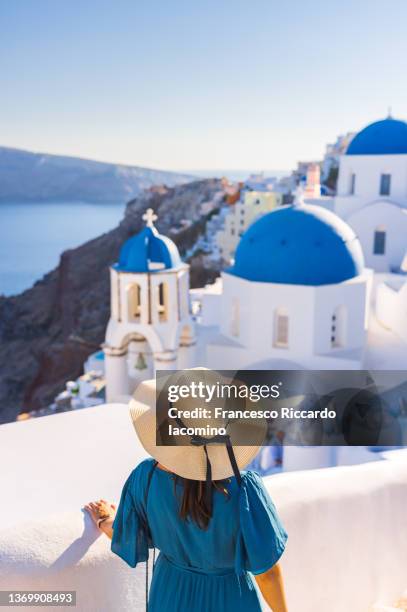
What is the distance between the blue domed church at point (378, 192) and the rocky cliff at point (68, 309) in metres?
24.0

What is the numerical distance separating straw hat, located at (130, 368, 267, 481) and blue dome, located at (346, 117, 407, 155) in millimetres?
14010

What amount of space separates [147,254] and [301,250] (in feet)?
8.84

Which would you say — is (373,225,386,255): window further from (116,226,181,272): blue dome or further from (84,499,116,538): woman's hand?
(84,499,116,538): woman's hand

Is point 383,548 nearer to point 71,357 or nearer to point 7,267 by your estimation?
point 71,357

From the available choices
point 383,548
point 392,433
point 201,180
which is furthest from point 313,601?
point 201,180

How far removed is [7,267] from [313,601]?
225 feet

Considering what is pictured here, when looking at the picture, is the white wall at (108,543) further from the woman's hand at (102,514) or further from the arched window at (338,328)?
the arched window at (338,328)

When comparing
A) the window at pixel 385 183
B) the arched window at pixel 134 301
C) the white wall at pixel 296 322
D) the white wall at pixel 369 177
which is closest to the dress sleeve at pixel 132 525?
the white wall at pixel 296 322

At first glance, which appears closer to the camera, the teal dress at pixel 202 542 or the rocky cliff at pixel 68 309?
the teal dress at pixel 202 542

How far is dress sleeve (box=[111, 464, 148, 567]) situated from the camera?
2.11 metres

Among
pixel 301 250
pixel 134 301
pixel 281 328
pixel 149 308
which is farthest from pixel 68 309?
pixel 301 250

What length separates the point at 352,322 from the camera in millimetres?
9664

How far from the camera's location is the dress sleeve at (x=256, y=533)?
1.92m

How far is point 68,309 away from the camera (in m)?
52.5
